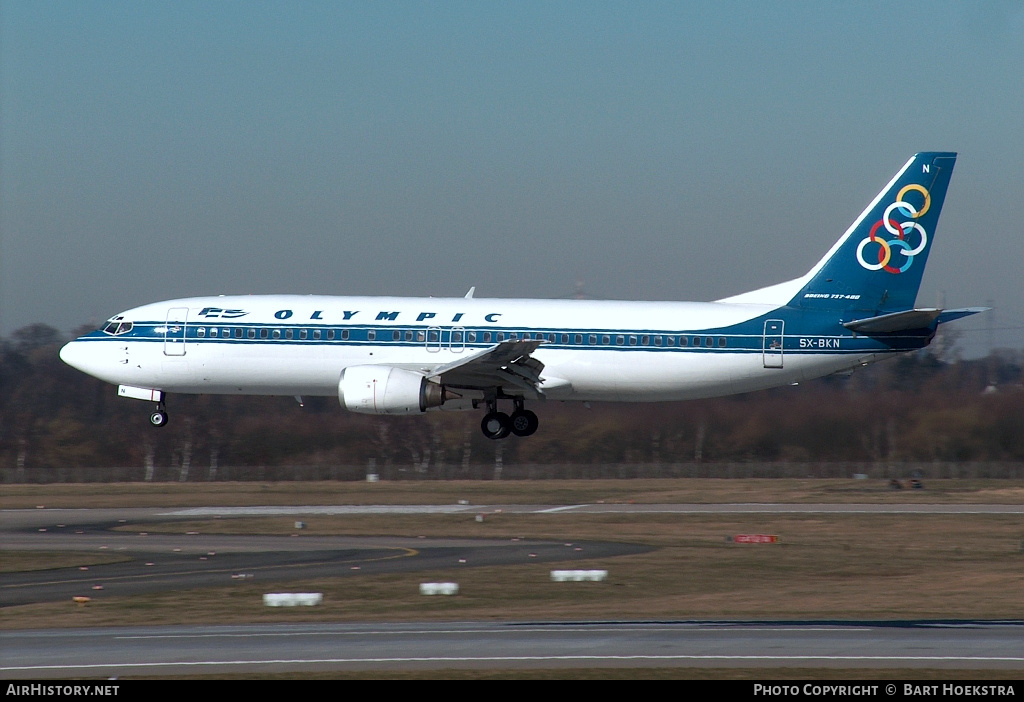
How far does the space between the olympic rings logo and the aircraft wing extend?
1151 centimetres

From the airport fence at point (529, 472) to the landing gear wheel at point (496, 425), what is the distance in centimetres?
2238

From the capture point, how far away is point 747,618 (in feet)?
90.2

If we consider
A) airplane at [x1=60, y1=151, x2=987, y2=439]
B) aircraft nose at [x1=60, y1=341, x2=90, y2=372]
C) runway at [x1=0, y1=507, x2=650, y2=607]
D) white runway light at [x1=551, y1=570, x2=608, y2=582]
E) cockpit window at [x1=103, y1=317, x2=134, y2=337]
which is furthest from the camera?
aircraft nose at [x1=60, y1=341, x2=90, y2=372]

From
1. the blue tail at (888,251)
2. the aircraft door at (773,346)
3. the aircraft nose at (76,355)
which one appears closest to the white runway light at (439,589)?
the aircraft door at (773,346)

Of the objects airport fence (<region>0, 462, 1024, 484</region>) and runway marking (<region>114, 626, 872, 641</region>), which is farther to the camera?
airport fence (<region>0, 462, 1024, 484</region>)

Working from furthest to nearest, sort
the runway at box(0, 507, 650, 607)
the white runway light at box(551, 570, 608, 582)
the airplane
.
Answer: the airplane, the runway at box(0, 507, 650, 607), the white runway light at box(551, 570, 608, 582)

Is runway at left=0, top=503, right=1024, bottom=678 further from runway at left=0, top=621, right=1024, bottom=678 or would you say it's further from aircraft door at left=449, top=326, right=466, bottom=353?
aircraft door at left=449, top=326, right=466, bottom=353

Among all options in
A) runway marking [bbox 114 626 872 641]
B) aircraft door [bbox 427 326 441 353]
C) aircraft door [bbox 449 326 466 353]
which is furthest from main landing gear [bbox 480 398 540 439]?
runway marking [bbox 114 626 872 641]

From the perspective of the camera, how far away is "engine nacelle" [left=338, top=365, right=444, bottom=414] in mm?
38656

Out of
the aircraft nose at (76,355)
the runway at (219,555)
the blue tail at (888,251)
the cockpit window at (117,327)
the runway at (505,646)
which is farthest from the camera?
the aircraft nose at (76,355)

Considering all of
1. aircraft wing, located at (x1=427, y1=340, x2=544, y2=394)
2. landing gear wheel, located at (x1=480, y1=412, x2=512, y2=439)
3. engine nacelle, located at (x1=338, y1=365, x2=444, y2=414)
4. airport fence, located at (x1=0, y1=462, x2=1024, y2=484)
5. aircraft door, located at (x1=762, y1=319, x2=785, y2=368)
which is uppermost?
aircraft door, located at (x1=762, y1=319, x2=785, y2=368)

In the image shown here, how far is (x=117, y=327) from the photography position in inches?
1673

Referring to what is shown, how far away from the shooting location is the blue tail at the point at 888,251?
40.8 metres

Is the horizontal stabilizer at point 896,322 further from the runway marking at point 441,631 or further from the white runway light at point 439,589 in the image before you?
the white runway light at point 439,589
